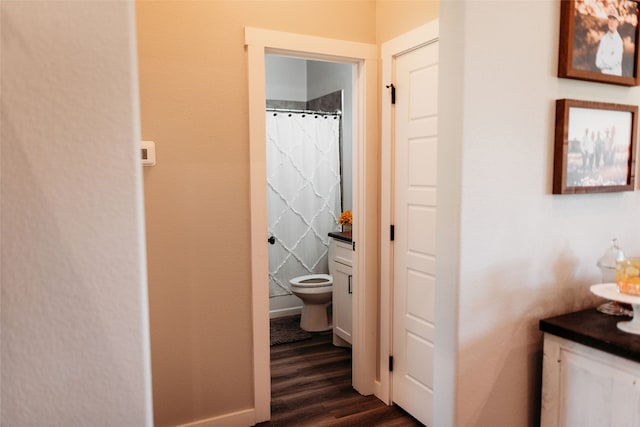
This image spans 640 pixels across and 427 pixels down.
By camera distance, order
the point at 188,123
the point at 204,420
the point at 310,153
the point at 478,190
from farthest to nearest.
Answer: the point at 310,153, the point at 204,420, the point at 188,123, the point at 478,190

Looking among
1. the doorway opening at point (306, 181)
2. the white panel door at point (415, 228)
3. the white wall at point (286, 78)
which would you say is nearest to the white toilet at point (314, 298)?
the doorway opening at point (306, 181)

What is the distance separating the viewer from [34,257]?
3.35 ft

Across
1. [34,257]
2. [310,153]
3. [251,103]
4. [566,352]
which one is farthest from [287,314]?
[34,257]

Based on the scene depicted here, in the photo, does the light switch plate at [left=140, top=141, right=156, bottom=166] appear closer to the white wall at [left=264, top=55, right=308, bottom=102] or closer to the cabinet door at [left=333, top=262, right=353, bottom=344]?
the cabinet door at [left=333, top=262, right=353, bottom=344]

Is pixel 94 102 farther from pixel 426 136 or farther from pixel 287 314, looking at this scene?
pixel 287 314

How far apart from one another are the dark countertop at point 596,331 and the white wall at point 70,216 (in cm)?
149

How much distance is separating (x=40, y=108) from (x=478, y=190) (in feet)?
4.55

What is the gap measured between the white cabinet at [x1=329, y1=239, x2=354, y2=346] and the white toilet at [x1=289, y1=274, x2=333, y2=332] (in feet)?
1.04

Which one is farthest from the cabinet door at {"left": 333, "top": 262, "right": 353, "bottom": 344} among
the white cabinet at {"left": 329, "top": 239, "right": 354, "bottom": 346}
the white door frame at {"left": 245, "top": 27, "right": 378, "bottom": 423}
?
the white door frame at {"left": 245, "top": 27, "right": 378, "bottom": 423}

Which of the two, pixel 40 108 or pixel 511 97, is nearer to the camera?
pixel 40 108

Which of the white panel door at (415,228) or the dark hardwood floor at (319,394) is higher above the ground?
the white panel door at (415,228)

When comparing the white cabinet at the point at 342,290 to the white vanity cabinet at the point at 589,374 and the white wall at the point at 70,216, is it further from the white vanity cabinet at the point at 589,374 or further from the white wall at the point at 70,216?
the white wall at the point at 70,216

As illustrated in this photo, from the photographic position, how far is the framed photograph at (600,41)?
178cm

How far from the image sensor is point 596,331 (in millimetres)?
1684
